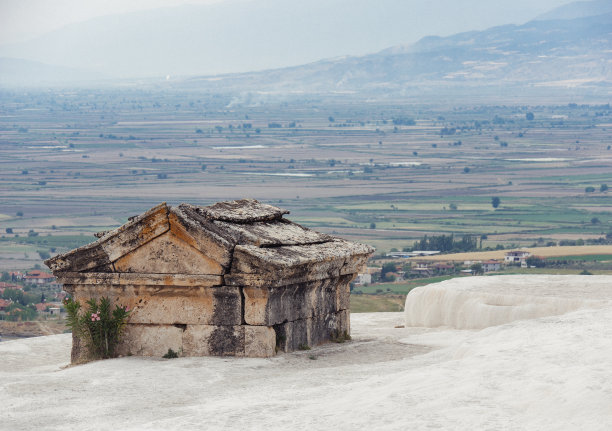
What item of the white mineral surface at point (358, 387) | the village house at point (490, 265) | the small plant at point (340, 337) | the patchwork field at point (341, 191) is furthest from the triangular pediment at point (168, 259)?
the patchwork field at point (341, 191)

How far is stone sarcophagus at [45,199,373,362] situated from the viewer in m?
13.5

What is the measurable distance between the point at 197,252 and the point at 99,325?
144 centimetres

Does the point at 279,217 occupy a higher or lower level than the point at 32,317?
higher

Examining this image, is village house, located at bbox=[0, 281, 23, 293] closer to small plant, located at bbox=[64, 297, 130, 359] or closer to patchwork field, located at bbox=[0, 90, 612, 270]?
patchwork field, located at bbox=[0, 90, 612, 270]

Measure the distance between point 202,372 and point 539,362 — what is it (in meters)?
3.62

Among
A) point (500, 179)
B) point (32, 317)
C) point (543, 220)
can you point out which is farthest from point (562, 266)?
point (500, 179)

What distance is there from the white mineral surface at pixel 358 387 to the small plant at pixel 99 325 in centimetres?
40

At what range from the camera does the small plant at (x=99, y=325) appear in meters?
14.0

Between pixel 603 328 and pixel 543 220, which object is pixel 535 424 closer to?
pixel 603 328

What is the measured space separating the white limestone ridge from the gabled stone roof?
3242 mm

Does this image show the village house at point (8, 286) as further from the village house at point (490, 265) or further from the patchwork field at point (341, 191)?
the village house at point (490, 265)

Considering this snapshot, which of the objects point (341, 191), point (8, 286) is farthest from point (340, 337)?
point (341, 191)

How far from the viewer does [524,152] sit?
195 metres

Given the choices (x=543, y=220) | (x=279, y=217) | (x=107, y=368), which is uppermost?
(x=279, y=217)
